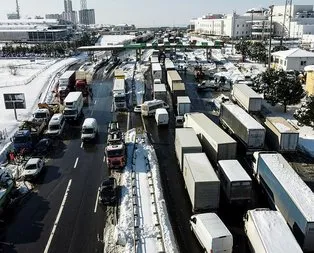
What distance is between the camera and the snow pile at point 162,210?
16453 mm

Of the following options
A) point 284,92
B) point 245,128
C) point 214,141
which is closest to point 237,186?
point 214,141

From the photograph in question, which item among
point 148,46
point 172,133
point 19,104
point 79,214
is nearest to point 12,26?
point 148,46

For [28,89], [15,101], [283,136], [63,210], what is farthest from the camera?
[28,89]

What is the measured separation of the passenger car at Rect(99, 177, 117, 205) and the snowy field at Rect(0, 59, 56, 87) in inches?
1607

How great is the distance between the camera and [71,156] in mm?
27812

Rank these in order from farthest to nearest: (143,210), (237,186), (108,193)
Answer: (108,193)
(143,210)
(237,186)

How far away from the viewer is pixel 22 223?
1908cm

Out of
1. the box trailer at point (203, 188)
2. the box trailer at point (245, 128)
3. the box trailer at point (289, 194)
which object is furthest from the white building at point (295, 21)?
the box trailer at point (203, 188)

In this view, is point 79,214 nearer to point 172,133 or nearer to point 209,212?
point 209,212

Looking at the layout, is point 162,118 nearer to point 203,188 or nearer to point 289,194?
point 203,188

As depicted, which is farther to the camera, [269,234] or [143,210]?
[143,210]

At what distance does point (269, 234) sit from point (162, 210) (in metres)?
6.39

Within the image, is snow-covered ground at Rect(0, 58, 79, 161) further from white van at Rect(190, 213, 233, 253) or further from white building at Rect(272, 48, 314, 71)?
white building at Rect(272, 48, 314, 71)

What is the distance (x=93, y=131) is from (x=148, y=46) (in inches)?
1965
